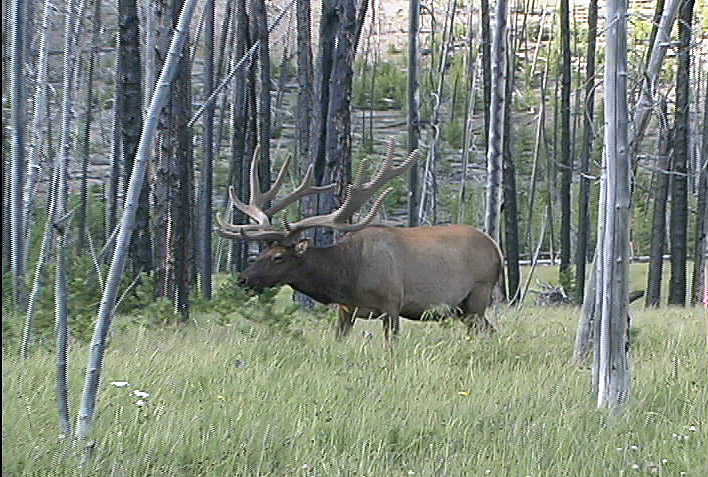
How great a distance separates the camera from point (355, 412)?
19.3 feet

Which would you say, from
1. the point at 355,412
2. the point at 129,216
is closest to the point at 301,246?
the point at 355,412

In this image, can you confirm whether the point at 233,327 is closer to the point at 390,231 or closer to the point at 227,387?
the point at 390,231

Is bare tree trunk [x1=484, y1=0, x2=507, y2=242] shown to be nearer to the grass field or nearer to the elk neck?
the elk neck

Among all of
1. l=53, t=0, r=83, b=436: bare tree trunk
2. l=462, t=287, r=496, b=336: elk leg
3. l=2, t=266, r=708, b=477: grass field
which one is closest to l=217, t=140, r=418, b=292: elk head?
l=2, t=266, r=708, b=477: grass field

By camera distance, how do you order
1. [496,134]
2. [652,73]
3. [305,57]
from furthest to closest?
[305,57], [496,134], [652,73]

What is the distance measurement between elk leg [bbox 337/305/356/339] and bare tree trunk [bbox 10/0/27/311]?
2986 mm

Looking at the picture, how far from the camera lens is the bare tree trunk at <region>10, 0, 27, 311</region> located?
601 centimetres

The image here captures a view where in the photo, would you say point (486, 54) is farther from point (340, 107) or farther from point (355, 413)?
point (355, 413)

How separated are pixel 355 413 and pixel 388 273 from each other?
420 cm

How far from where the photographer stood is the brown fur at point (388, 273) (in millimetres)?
9867

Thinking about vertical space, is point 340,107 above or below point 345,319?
above

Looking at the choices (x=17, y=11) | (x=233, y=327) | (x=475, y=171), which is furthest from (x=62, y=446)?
(x=475, y=171)

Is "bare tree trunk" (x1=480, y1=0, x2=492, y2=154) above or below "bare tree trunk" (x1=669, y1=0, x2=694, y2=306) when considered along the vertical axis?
above

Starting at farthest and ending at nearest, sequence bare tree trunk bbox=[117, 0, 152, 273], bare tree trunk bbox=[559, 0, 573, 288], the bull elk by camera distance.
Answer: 1. bare tree trunk bbox=[559, 0, 573, 288]
2. bare tree trunk bbox=[117, 0, 152, 273]
3. the bull elk
